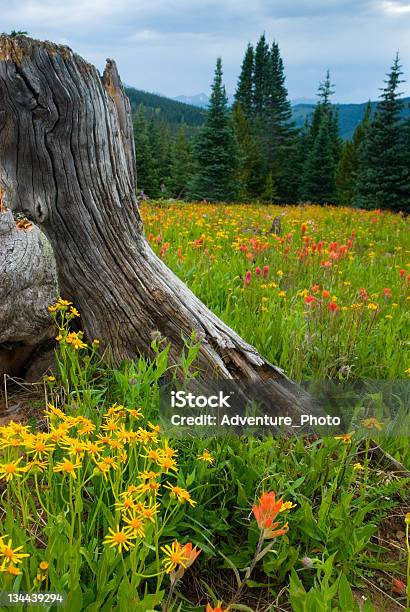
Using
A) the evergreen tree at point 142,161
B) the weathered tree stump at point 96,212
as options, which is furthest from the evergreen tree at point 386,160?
the weathered tree stump at point 96,212

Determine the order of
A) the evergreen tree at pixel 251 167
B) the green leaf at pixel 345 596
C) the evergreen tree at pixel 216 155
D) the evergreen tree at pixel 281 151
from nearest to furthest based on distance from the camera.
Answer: the green leaf at pixel 345 596
the evergreen tree at pixel 216 155
the evergreen tree at pixel 251 167
the evergreen tree at pixel 281 151

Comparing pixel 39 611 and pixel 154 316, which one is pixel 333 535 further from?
pixel 154 316

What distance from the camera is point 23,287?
255cm

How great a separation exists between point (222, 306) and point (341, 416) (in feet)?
5.30

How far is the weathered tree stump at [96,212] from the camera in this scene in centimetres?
269

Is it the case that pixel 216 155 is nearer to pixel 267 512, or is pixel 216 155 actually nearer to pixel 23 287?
pixel 23 287

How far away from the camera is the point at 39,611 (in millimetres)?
1348

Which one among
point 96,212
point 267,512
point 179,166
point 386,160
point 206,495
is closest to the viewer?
point 267,512

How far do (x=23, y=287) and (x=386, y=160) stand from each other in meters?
23.6

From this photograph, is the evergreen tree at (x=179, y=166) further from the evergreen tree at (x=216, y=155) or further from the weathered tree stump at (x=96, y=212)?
the weathered tree stump at (x=96, y=212)

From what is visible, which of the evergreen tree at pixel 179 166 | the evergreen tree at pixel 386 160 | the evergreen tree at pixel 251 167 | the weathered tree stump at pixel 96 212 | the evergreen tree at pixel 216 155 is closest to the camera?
the weathered tree stump at pixel 96 212

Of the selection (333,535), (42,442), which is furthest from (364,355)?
(42,442)

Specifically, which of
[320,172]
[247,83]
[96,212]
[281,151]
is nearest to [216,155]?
[320,172]

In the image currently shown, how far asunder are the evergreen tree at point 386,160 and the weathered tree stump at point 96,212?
872 inches
